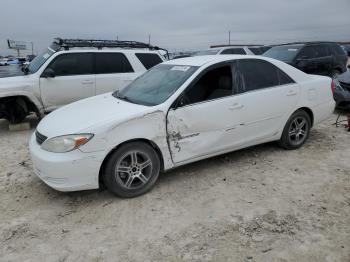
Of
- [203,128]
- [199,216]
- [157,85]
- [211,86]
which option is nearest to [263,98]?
[211,86]

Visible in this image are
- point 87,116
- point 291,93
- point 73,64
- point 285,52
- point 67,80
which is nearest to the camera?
point 87,116

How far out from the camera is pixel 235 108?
4809mm

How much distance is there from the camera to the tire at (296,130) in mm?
5539

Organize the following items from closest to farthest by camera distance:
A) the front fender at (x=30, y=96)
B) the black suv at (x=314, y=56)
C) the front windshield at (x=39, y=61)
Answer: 1. the front fender at (x=30, y=96)
2. the front windshield at (x=39, y=61)
3. the black suv at (x=314, y=56)

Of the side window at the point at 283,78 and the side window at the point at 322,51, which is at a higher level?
the side window at the point at 322,51

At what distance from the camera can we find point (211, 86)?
4805mm

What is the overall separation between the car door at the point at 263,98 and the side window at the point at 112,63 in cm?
395

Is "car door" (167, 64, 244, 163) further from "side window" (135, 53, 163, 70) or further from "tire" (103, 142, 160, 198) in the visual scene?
"side window" (135, 53, 163, 70)

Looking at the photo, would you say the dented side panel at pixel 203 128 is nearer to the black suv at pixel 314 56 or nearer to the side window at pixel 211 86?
the side window at pixel 211 86

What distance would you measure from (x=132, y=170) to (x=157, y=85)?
1346mm

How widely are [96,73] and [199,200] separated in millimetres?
4998

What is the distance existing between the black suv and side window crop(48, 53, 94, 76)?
6.22 metres

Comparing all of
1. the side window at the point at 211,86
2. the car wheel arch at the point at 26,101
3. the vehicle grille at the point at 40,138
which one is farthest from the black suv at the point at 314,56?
the vehicle grille at the point at 40,138

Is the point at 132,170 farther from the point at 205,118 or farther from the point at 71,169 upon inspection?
the point at 205,118
